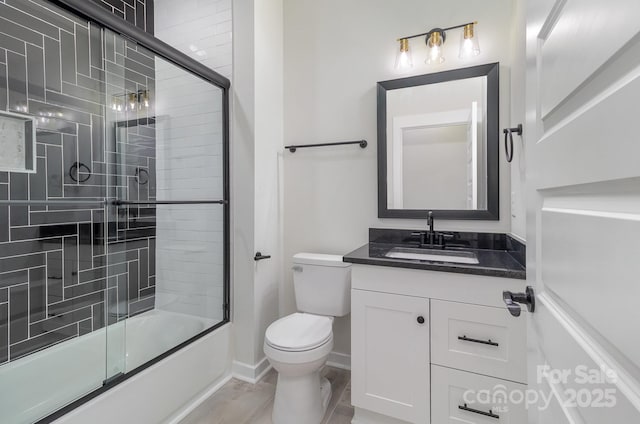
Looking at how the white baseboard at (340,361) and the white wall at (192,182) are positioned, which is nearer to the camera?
the white wall at (192,182)

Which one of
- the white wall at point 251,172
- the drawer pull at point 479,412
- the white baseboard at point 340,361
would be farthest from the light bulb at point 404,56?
the white baseboard at point 340,361

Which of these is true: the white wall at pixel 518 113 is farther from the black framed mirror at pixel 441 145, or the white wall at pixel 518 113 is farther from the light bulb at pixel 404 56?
the light bulb at pixel 404 56

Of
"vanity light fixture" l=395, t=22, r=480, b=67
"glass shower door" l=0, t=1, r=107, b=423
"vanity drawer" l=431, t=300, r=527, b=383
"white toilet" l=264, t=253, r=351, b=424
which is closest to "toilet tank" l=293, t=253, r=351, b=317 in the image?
"white toilet" l=264, t=253, r=351, b=424

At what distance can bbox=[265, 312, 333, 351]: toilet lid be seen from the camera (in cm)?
153

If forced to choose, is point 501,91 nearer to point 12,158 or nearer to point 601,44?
point 601,44

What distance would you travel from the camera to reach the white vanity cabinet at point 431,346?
1.26 metres

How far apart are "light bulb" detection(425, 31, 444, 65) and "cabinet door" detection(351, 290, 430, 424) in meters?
1.44

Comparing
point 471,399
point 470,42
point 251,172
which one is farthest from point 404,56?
point 471,399

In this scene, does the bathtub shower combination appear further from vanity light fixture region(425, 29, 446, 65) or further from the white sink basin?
vanity light fixture region(425, 29, 446, 65)

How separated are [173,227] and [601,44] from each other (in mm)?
2210

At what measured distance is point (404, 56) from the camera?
188cm

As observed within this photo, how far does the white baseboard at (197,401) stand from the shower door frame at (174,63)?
331mm

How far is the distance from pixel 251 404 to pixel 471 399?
1.21m

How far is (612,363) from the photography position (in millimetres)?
388
